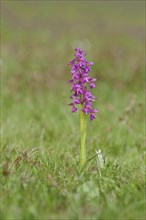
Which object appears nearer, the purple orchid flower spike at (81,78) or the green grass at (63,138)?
the green grass at (63,138)

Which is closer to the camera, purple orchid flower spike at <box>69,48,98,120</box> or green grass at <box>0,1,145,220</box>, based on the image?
green grass at <box>0,1,145,220</box>

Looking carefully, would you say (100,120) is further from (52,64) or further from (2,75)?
(52,64)

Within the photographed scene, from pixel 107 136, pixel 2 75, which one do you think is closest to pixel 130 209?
pixel 107 136

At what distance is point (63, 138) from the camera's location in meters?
6.27

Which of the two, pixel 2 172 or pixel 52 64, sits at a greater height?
pixel 52 64

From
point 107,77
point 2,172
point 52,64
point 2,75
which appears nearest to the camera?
point 2,172

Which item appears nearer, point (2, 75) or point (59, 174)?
point (59, 174)

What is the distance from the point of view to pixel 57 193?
325 centimetres

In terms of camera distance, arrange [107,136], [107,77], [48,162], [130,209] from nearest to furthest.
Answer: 1. [130,209]
2. [48,162]
3. [107,136]
4. [107,77]

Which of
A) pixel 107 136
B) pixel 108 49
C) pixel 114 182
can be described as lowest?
pixel 114 182

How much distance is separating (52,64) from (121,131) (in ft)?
18.7

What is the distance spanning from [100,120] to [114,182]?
3865 millimetres

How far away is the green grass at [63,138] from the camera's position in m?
3.12

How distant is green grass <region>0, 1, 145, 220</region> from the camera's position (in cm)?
312
